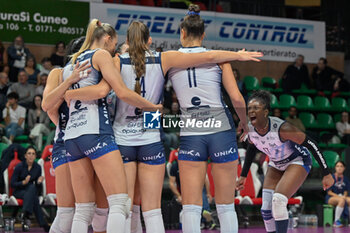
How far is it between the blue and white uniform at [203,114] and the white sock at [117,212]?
2.72ft

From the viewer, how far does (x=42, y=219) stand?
1030 cm

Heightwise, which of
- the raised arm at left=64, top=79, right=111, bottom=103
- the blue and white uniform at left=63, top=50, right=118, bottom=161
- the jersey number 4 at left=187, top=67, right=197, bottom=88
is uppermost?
the jersey number 4 at left=187, top=67, right=197, bottom=88

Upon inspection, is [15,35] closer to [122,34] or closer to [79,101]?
[122,34]

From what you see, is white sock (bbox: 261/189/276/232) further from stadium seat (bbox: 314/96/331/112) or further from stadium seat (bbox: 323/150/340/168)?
stadium seat (bbox: 314/96/331/112)

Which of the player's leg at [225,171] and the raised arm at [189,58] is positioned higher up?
the raised arm at [189,58]

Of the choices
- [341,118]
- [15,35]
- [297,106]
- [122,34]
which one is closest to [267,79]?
[297,106]

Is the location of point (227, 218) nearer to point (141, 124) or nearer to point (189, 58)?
point (141, 124)

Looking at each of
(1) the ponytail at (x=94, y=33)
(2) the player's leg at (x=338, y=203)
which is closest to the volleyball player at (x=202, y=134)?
(1) the ponytail at (x=94, y=33)

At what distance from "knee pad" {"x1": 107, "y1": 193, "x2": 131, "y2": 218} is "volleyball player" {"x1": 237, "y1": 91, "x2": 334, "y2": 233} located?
2.18 m

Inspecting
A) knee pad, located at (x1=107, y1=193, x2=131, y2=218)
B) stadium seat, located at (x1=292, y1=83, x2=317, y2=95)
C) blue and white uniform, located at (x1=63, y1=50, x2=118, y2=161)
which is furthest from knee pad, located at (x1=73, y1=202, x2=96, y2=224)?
stadium seat, located at (x1=292, y1=83, x2=317, y2=95)

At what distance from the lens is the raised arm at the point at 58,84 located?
16.2 feet

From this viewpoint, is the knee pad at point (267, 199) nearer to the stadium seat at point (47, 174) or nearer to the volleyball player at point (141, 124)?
the volleyball player at point (141, 124)

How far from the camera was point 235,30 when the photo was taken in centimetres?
1588

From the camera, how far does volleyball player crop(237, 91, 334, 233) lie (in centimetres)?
653
